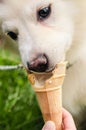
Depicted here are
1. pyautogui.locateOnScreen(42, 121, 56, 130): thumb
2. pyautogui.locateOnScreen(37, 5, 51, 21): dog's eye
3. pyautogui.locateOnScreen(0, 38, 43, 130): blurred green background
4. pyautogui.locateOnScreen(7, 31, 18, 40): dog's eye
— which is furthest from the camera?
pyautogui.locateOnScreen(0, 38, 43, 130): blurred green background

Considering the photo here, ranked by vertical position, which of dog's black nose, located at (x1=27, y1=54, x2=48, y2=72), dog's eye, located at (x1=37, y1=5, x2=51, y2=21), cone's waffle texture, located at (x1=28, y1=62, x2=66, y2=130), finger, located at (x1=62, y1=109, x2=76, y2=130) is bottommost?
finger, located at (x1=62, y1=109, x2=76, y2=130)

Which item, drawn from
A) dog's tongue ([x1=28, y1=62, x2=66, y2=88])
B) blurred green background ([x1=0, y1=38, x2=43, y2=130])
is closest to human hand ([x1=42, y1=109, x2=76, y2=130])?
dog's tongue ([x1=28, y1=62, x2=66, y2=88])

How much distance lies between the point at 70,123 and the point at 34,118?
968 millimetres

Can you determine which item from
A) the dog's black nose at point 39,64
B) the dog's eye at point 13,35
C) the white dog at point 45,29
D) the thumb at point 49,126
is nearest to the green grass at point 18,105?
the dog's eye at point 13,35

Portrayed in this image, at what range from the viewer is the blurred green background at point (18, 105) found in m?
2.92

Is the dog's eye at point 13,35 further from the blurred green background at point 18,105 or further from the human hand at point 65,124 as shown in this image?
the blurred green background at point 18,105

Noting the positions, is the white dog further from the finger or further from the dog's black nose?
the finger

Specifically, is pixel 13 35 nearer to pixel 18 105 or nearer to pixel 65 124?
pixel 65 124

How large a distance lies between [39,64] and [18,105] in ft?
3.58

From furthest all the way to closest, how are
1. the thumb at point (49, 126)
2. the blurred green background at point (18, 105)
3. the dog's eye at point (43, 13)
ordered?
the blurred green background at point (18, 105) < the dog's eye at point (43, 13) < the thumb at point (49, 126)

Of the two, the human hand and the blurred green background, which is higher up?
the human hand

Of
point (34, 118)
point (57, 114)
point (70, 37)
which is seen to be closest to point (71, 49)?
point (70, 37)

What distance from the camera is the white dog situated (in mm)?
2002

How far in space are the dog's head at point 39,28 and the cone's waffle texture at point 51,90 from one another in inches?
2.8
